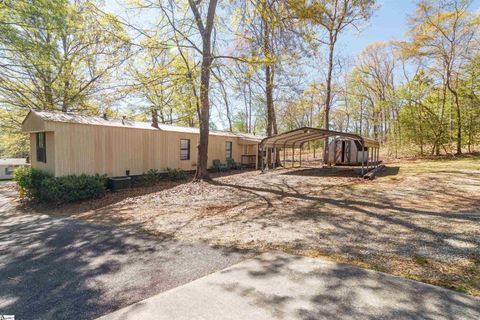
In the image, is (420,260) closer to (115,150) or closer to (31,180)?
(115,150)

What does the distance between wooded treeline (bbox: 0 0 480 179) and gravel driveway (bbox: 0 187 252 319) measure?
6.40m

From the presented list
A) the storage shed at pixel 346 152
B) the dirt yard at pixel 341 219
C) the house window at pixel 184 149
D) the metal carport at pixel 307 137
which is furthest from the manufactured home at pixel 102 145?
the storage shed at pixel 346 152

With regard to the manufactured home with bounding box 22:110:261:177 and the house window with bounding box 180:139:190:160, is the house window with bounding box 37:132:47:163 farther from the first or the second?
the house window with bounding box 180:139:190:160

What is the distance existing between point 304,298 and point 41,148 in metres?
11.5

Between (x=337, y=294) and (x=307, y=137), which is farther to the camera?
(x=307, y=137)

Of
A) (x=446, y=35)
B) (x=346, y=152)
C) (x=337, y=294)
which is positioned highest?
(x=446, y=35)

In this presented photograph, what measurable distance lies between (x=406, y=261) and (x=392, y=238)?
0.84 m

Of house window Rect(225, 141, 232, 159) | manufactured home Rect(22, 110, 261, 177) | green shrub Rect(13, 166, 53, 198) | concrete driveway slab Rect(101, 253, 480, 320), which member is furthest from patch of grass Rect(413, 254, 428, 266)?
house window Rect(225, 141, 232, 159)

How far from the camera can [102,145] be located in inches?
410

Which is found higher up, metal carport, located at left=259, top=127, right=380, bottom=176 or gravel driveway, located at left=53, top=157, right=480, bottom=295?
metal carport, located at left=259, top=127, right=380, bottom=176

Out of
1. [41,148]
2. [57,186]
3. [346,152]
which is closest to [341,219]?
[57,186]

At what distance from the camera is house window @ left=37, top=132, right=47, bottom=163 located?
999 centimetres

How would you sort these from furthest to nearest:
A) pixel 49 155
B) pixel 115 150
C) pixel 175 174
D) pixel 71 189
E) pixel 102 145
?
1. pixel 175 174
2. pixel 115 150
3. pixel 102 145
4. pixel 49 155
5. pixel 71 189

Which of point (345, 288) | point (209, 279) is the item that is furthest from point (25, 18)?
point (345, 288)
